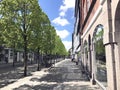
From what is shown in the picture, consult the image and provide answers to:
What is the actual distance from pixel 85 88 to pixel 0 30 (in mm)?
11758

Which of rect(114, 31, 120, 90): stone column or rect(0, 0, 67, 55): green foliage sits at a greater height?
rect(0, 0, 67, 55): green foliage

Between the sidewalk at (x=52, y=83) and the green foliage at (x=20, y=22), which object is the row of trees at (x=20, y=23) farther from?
the sidewalk at (x=52, y=83)

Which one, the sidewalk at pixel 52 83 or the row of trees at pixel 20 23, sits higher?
the row of trees at pixel 20 23

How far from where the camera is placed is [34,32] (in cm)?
2378

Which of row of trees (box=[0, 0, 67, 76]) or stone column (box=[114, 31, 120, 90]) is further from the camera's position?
row of trees (box=[0, 0, 67, 76])

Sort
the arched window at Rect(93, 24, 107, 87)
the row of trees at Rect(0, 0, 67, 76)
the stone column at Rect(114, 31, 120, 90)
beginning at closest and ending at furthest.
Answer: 1. the stone column at Rect(114, 31, 120, 90)
2. the arched window at Rect(93, 24, 107, 87)
3. the row of trees at Rect(0, 0, 67, 76)

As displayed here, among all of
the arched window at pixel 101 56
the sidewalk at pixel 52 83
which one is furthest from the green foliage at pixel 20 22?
the arched window at pixel 101 56

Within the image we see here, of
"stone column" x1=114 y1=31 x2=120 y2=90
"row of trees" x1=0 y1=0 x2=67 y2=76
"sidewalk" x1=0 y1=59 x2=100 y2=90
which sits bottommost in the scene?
"sidewalk" x1=0 y1=59 x2=100 y2=90

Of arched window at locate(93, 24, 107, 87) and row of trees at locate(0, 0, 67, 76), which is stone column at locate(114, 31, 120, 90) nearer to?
arched window at locate(93, 24, 107, 87)

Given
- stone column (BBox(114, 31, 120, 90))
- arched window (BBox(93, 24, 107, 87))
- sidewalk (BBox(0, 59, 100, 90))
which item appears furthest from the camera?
sidewalk (BBox(0, 59, 100, 90))

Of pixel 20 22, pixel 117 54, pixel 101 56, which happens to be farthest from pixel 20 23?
pixel 117 54

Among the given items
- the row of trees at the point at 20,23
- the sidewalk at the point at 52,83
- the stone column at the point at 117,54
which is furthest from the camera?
the row of trees at the point at 20,23

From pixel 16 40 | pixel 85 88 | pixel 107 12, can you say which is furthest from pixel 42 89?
pixel 16 40

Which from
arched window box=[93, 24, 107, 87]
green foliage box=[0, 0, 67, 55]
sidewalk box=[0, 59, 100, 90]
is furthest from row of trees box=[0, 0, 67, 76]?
arched window box=[93, 24, 107, 87]
